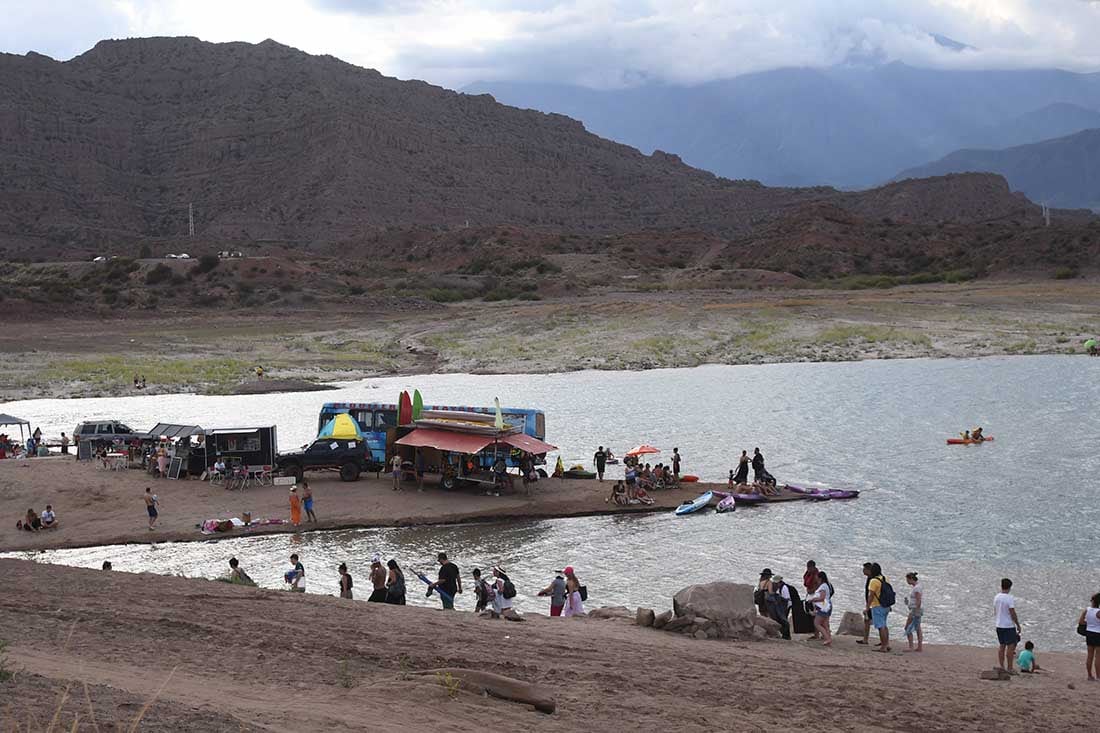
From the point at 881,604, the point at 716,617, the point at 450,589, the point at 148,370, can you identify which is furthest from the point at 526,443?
the point at 148,370

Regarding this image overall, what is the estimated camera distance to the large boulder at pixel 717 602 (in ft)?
58.9

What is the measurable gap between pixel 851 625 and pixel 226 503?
1734 cm

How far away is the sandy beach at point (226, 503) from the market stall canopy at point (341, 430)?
1.26m

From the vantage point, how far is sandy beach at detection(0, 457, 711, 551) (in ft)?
90.6

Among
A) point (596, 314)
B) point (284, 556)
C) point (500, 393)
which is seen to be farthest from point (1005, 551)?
point (596, 314)

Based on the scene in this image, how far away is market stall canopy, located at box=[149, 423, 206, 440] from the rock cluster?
18961mm

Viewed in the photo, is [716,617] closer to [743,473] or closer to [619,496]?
[619,496]

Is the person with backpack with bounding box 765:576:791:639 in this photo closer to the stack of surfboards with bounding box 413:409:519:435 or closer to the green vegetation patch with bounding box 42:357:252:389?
the stack of surfboards with bounding box 413:409:519:435

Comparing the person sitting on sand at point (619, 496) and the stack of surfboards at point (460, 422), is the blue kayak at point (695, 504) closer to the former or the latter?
the person sitting on sand at point (619, 496)

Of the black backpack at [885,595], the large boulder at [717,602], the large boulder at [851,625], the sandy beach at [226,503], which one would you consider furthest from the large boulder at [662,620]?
the sandy beach at [226,503]

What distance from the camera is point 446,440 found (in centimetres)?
3164

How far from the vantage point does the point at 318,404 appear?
2096 inches

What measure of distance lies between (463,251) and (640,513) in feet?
317

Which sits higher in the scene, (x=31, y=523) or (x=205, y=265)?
(x=205, y=265)
